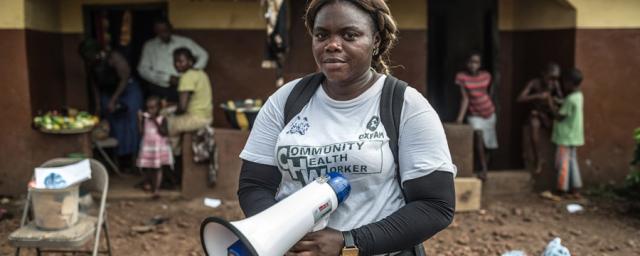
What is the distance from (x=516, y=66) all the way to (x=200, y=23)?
4034mm

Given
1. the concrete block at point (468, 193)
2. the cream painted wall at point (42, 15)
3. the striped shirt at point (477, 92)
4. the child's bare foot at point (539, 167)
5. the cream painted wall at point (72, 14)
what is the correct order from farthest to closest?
the cream painted wall at point (72, 14) → the striped shirt at point (477, 92) → the child's bare foot at point (539, 167) → the cream painted wall at point (42, 15) → the concrete block at point (468, 193)

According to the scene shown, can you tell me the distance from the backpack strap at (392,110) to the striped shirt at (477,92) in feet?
18.1

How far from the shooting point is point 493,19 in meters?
8.02

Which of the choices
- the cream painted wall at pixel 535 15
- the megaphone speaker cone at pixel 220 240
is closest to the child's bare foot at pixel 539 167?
the cream painted wall at pixel 535 15

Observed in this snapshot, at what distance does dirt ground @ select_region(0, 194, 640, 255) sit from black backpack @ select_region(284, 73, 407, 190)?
3572 mm

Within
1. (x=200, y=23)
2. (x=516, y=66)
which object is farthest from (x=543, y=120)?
(x=200, y=23)

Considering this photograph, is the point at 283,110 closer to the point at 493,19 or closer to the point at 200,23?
the point at 200,23

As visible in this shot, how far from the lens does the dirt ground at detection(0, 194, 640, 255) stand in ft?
17.5

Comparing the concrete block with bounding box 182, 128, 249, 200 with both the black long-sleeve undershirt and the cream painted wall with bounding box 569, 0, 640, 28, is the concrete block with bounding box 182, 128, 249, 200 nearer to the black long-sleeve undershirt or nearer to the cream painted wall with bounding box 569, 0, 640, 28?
the cream painted wall with bounding box 569, 0, 640, 28

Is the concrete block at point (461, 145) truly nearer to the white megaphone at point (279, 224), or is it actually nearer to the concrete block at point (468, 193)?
the concrete block at point (468, 193)

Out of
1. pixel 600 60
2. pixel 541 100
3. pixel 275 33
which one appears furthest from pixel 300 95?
pixel 600 60

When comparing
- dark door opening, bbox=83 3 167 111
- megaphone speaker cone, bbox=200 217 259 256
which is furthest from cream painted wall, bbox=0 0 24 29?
megaphone speaker cone, bbox=200 217 259 256

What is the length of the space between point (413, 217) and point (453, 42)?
7.01m

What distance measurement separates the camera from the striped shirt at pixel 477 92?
7.15 meters
